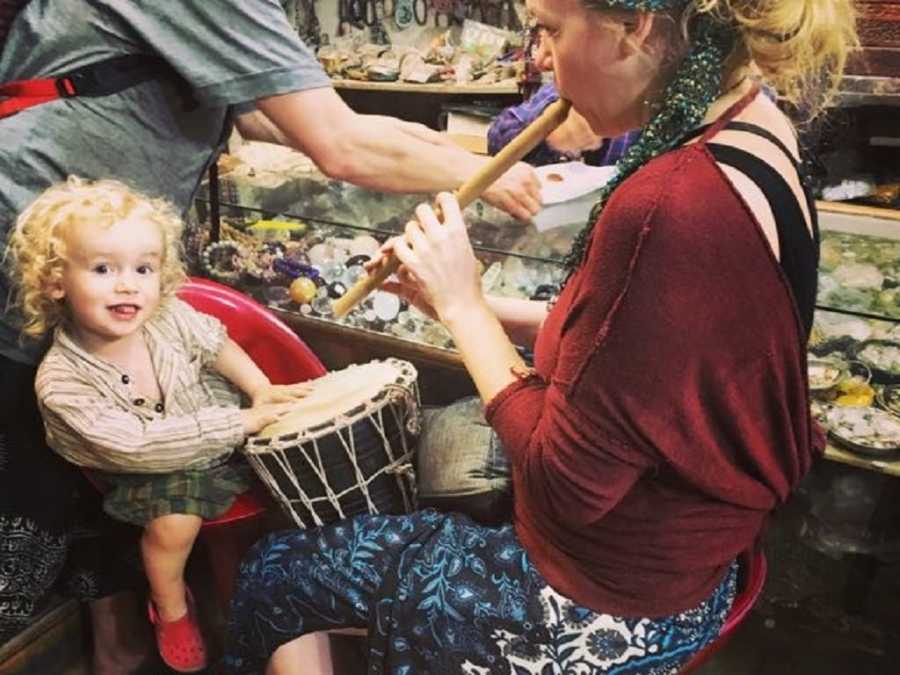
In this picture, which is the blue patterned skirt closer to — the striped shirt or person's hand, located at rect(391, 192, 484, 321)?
the striped shirt

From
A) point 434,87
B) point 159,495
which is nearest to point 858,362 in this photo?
point 159,495

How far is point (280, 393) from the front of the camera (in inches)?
64.7

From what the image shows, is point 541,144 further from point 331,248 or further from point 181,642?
point 181,642

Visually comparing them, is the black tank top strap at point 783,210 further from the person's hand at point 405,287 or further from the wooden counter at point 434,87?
the wooden counter at point 434,87

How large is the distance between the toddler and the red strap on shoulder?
135 mm

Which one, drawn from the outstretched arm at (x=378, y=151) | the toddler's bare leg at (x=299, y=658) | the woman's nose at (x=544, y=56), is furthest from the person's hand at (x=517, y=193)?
the toddler's bare leg at (x=299, y=658)

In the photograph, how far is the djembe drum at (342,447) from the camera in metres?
1.48

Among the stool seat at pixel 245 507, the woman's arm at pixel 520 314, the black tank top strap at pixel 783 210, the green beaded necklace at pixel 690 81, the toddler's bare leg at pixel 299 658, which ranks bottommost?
the toddler's bare leg at pixel 299 658

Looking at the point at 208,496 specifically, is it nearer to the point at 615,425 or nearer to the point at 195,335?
the point at 195,335

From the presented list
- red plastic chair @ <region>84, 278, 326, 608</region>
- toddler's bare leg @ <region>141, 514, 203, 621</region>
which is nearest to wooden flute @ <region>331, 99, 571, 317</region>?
red plastic chair @ <region>84, 278, 326, 608</region>

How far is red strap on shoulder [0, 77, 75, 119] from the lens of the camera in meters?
1.42

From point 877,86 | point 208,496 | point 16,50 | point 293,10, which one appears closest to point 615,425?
point 208,496

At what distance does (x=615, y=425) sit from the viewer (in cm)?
97

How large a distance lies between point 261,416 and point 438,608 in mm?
499
